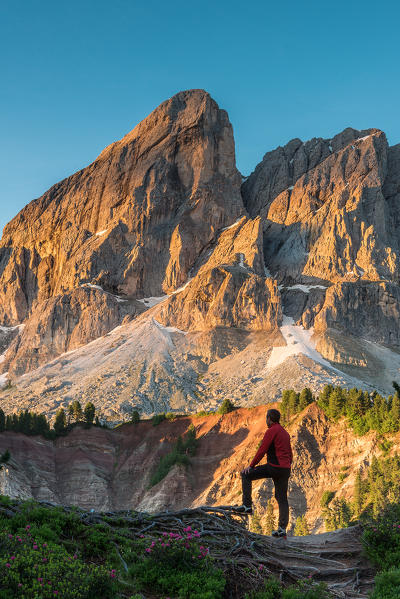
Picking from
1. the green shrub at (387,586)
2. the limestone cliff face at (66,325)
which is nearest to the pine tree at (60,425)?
the limestone cliff face at (66,325)

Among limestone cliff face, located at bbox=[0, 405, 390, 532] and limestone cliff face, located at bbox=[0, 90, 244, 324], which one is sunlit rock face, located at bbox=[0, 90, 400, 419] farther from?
limestone cliff face, located at bbox=[0, 405, 390, 532]

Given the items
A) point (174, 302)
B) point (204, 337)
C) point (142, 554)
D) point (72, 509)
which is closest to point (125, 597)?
point (142, 554)

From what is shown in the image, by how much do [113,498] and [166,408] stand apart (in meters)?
31.9

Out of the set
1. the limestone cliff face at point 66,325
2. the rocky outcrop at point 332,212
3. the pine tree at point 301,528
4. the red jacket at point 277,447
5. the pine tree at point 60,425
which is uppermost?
the rocky outcrop at point 332,212

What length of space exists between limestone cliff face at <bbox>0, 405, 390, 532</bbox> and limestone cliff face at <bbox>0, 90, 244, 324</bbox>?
89.7m

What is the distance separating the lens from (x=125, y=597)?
8727 mm

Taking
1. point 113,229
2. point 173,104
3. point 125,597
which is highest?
point 173,104

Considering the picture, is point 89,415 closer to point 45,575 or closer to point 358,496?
point 358,496

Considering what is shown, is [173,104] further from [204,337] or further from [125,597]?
[125,597]

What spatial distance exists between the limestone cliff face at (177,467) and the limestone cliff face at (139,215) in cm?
8971

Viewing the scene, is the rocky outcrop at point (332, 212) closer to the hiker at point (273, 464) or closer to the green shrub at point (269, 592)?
the hiker at point (273, 464)

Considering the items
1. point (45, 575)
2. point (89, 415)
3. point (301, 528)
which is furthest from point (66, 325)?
point (45, 575)

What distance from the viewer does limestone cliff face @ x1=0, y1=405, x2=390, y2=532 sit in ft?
153

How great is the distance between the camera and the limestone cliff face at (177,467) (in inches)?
1832
